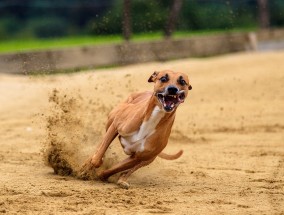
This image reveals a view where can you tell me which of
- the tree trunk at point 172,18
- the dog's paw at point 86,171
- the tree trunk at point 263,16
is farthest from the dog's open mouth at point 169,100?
the tree trunk at point 263,16

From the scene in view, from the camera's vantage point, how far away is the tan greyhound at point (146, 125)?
6.79 metres

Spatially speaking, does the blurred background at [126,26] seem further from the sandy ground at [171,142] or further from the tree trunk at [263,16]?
the sandy ground at [171,142]

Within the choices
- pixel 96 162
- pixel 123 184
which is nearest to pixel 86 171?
pixel 96 162

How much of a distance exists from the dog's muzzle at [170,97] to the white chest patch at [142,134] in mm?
171

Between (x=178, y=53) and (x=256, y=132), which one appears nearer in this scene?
(x=256, y=132)

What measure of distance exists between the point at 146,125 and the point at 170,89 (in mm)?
476

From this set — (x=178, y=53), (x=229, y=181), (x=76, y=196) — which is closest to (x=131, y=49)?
(x=178, y=53)

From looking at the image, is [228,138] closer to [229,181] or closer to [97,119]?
[97,119]

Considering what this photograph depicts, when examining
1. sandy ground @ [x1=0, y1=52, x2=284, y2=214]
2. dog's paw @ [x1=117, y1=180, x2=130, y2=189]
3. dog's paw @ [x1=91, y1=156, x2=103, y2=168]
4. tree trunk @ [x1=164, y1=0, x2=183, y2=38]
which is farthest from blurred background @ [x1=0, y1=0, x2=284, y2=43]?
dog's paw @ [x1=117, y1=180, x2=130, y2=189]

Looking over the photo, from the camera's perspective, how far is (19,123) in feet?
34.8

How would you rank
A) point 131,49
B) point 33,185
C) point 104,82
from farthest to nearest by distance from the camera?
point 131,49 < point 104,82 < point 33,185

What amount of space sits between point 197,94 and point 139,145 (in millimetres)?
6056

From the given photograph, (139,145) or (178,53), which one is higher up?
(178,53)

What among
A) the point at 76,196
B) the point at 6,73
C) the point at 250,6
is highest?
the point at 250,6
